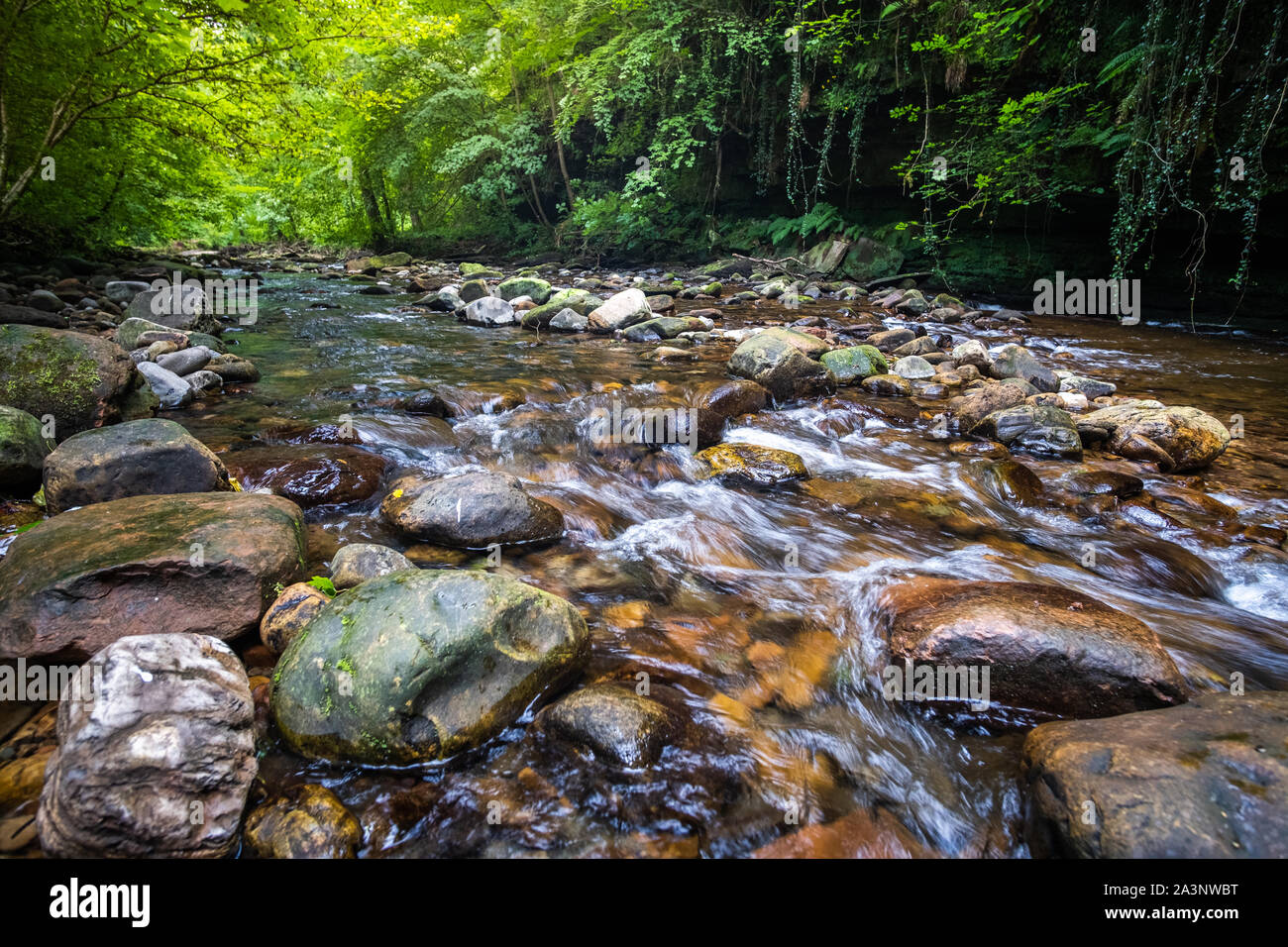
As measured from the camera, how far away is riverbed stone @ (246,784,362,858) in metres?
1.56

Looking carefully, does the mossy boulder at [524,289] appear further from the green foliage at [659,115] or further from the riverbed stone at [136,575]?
the riverbed stone at [136,575]

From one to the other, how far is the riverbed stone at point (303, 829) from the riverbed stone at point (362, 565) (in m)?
1.03

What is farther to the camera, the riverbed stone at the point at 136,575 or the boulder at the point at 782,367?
the boulder at the point at 782,367

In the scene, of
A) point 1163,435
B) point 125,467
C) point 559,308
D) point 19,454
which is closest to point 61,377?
point 19,454

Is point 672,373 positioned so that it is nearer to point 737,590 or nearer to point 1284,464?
point 737,590

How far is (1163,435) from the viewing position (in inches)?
179

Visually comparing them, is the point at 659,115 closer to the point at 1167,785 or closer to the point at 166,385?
the point at 166,385

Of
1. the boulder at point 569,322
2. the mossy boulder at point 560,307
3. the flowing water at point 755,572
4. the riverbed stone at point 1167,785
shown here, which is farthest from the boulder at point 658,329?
the riverbed stone at point 1167,785

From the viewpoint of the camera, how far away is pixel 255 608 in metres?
2.36

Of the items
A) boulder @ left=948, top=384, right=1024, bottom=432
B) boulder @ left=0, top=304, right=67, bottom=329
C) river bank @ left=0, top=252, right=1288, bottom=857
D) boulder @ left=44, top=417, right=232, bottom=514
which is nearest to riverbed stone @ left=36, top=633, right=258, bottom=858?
river bank @ left=0, top=252, right=1288, bottom=857

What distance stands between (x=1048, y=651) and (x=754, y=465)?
96.3 inches

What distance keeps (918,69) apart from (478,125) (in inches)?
481

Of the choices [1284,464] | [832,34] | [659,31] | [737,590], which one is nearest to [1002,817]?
[737,590]

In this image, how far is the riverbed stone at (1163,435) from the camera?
4402 mm
